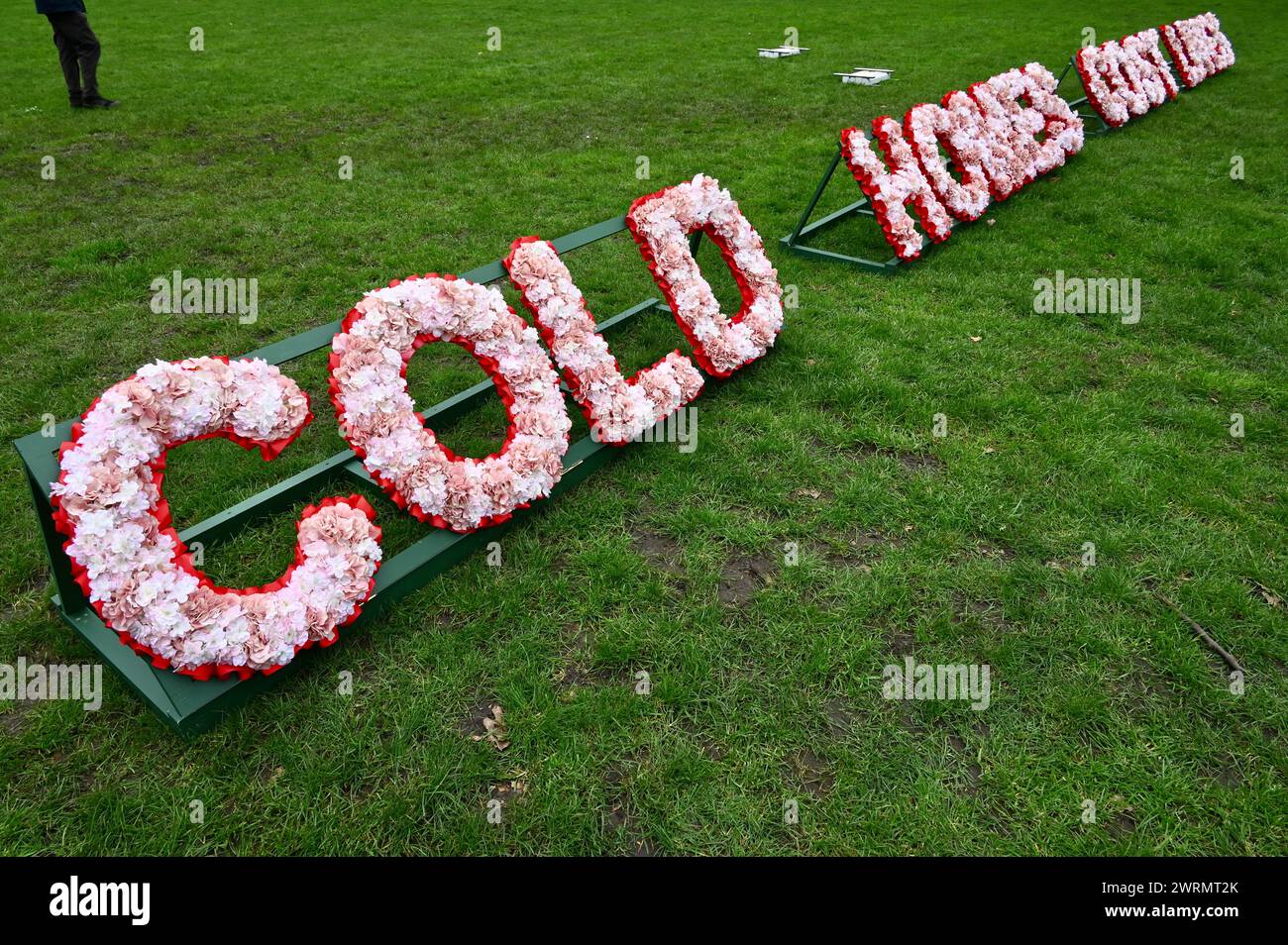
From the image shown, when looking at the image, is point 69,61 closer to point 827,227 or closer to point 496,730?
point 827,227

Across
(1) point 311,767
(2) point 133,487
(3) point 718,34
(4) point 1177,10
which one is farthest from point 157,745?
(4) point 1177,10

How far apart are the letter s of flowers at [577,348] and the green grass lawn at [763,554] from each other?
0.27 metres

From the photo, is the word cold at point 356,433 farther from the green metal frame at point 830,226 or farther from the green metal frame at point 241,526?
the green metal frame at point 830,226

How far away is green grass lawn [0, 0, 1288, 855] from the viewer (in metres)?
2.87

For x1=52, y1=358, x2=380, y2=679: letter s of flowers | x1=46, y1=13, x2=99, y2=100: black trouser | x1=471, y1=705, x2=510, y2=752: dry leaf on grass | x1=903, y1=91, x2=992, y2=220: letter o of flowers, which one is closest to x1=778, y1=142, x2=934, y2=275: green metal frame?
x1=903, y1=91, x2=992, y2=220: letter o of flowers

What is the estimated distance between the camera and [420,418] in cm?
376

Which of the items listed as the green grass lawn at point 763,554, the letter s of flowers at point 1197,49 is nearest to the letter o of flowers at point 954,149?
the green grass lawn at point 763,554

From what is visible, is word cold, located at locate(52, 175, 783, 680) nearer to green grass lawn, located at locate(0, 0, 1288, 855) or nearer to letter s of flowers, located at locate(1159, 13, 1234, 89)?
green grass lawn, located at locate(0, 0, 1288, 855)

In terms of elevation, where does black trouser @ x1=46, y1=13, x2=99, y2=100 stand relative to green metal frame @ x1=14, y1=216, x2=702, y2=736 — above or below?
above

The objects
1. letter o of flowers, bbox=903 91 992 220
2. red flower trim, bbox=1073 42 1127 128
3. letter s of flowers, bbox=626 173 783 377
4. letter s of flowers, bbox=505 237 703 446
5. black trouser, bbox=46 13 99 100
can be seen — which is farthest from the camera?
black trouser, bbox=46 13 99 100

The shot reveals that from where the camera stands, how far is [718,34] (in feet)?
56.6

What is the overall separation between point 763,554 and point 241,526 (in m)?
2.49

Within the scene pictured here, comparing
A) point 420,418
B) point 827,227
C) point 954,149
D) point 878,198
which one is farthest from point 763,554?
point 954,149

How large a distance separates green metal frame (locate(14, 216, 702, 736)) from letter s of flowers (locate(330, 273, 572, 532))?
0.15 metres
